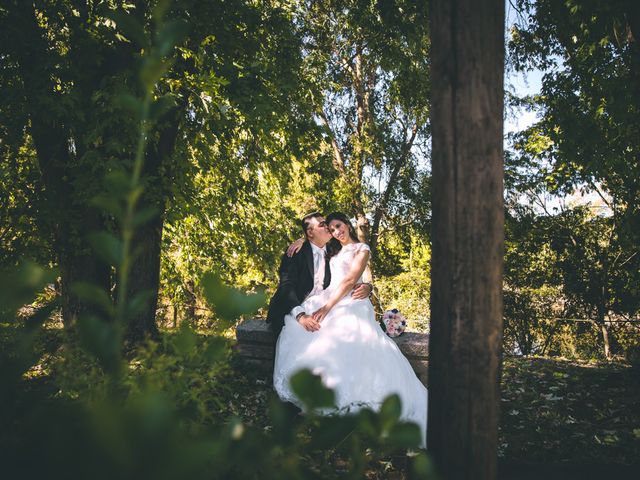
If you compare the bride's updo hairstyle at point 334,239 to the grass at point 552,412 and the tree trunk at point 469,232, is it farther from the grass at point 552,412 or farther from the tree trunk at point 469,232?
the tree trunk at point 469,232

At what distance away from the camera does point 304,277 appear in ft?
18.4

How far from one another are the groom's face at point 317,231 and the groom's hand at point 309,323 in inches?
43.8

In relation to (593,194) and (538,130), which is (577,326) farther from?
(538,130)

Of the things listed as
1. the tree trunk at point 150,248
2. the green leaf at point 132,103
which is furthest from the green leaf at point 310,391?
the tree trunk at point 150,248

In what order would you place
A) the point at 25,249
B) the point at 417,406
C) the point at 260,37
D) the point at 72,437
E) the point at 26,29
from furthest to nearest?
the point at 260,37 < the point at 25,249 < the point at 26,29 < the point at 417,406 < the point at 72,437

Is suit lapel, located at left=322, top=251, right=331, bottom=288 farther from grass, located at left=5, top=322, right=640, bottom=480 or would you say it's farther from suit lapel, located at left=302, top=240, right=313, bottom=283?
grass, located at left=5, top=322, right=640, bottom=480

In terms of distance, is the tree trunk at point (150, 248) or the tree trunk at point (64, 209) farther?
the tree trunk at point (150, 248)

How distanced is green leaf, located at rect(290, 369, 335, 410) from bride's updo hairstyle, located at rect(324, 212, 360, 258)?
5009mm

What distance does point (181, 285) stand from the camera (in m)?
10.9

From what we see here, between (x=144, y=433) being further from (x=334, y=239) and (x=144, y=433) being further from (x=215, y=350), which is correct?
(x=334, y=239)

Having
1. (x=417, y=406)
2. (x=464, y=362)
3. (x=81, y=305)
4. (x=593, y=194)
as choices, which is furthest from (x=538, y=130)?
(x=464, y=362)

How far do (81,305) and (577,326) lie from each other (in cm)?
998

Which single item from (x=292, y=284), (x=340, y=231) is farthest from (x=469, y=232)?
(x=292, y=284)

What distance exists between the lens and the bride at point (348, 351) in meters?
4.19
